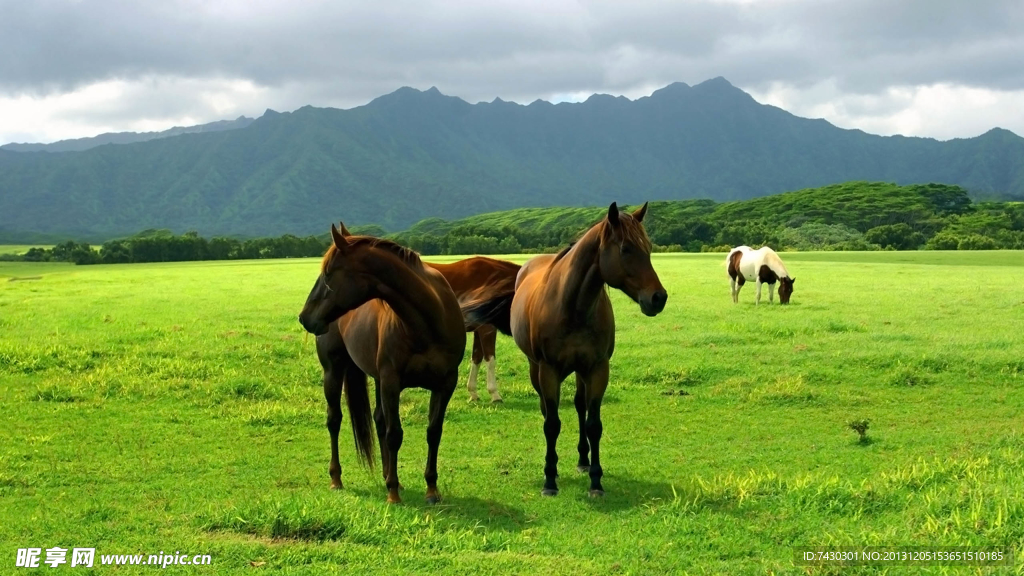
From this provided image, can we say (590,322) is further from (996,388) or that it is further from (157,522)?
(996,388)

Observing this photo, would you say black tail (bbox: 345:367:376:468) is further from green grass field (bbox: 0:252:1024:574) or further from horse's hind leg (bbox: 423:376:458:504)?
horse's hind leg (bbox: 423:376:458:504)

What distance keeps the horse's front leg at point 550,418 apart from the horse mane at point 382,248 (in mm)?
1589

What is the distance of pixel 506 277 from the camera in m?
11.1

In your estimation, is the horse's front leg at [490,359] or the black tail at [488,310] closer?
the black tail at [488,310]

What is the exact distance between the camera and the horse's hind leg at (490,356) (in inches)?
462

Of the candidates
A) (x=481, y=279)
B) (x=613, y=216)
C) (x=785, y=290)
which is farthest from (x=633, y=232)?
(x=785, y=290)

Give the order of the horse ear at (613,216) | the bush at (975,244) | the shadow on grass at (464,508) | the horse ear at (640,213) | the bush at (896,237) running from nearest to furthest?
the shadow on grass at (464,508) < the horse ear at (613,216) < the horse ear at (640,213) < the bush at (975,244) < the bush at (896,237)

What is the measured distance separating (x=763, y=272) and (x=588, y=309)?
55.9ft

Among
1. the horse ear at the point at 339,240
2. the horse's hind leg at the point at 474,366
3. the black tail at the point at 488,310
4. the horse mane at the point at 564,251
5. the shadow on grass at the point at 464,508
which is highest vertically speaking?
the horse ear at the point at 339,240

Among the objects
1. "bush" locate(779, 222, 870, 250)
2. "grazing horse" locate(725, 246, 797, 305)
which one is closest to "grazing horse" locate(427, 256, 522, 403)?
"grazing horse" locate(725, 246, 797, 305)

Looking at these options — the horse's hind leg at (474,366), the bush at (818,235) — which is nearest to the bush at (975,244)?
the bush at (818,235)

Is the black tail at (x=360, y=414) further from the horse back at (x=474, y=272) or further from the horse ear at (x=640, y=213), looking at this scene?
the horse back at (x=474, y=272)

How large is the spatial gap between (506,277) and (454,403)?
Result: 2.06 meters

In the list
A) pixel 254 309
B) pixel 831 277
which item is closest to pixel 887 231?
pixel 831 277
